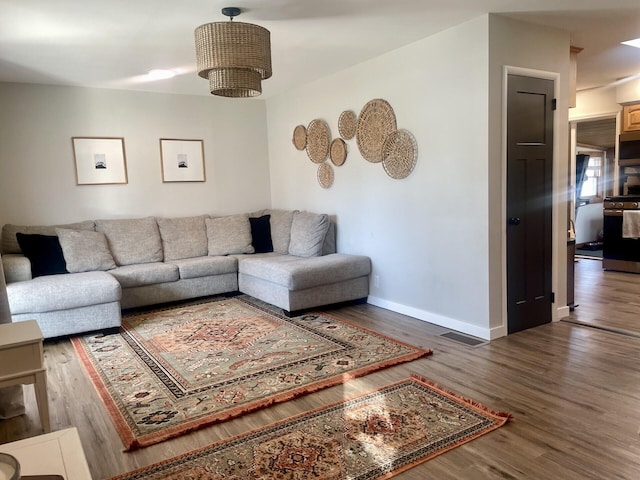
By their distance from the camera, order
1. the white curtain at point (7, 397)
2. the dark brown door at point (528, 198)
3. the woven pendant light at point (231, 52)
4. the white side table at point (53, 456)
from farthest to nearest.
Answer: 1. the dark brown door at point (528, 198)
2. the woven pendant light at point (231, 52)
3. the white curtain at point (7, 397)
4. the white side table at point (53, 456)

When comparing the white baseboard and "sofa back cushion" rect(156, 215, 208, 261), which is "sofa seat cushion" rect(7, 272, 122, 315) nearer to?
"sofa back cushion" rect(156, 215, 208, 261)

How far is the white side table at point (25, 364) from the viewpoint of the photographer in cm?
213

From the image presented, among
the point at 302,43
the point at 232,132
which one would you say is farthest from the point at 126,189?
the point at 302,43

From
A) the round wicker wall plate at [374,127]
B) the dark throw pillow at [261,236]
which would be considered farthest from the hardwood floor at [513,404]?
the dark throw pillow at [261,236]

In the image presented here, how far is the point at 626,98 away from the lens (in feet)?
20.0

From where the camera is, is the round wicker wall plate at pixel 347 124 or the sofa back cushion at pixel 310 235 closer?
the round wicker wall plate at pixel 347 124

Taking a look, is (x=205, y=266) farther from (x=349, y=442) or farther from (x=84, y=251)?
(x=349, y=442)

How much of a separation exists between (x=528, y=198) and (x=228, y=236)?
10.8ft

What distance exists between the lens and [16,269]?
4.10 metres

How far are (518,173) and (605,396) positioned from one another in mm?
1706

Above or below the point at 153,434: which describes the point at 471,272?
above

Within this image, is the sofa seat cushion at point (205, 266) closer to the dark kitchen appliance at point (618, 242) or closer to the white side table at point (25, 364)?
the white side table at point (25, 364)

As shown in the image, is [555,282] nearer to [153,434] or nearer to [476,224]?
[476,224]

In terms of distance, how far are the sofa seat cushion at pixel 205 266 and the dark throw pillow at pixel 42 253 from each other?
3.56ft
